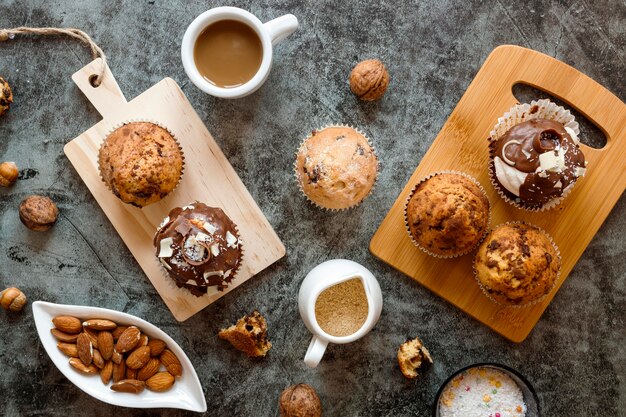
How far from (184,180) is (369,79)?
35.3 inches

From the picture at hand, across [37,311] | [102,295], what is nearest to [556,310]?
[102,295]

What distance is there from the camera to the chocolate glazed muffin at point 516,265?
227cm

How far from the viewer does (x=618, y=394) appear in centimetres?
269

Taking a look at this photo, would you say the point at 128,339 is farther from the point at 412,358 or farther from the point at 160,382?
the point at 412,358

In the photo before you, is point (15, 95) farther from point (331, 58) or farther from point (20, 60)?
point (331, 58)

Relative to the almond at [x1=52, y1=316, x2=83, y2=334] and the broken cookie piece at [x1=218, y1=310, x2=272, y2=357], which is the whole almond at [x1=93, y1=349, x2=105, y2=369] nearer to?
the almond at [x1=52, y1=316, x2=83, y2=334]

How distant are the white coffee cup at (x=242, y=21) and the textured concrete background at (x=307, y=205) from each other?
11.8 inches

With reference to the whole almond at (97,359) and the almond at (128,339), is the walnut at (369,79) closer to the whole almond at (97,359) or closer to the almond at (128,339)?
the almond at (128,339)

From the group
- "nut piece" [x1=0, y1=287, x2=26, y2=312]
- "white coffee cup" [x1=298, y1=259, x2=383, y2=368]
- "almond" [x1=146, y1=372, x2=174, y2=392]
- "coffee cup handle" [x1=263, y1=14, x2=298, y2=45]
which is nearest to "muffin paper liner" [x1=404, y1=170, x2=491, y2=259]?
"white coffee cup" [x1=298, y1=259, x2=383, y2=368]

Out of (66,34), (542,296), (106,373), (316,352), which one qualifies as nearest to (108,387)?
(106,373)

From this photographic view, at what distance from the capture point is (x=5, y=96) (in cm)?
262

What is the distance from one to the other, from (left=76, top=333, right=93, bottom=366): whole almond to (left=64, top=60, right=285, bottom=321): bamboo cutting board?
35cm

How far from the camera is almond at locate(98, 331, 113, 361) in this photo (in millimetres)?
2502

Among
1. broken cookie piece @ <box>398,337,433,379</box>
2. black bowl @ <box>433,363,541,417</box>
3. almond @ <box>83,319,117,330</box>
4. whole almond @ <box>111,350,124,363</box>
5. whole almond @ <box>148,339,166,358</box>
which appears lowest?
black bowl @ <box>433,363,541,417</box>
